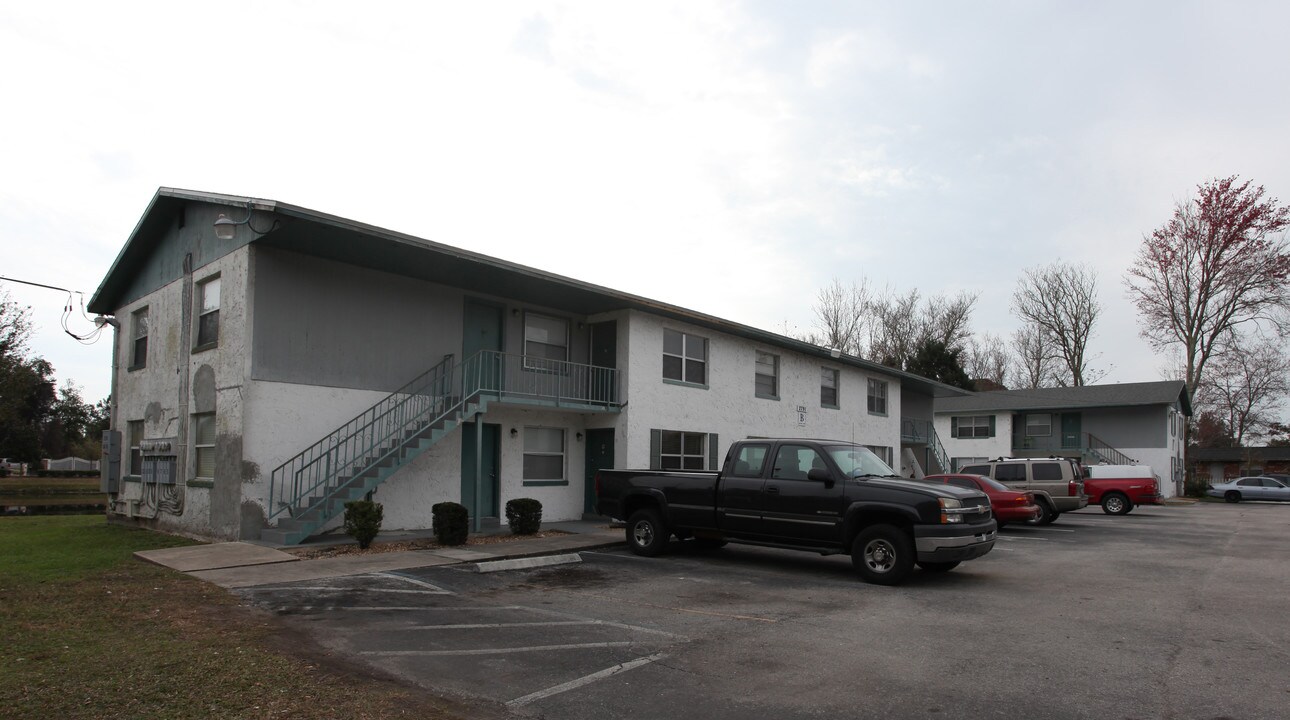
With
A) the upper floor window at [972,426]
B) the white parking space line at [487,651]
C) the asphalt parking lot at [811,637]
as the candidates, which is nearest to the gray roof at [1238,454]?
the upper floor window at [972,426]

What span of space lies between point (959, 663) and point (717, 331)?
15385 millimetres

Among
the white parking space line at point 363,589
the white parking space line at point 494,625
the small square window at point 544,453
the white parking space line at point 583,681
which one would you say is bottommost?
the white parking space line at point 363,589

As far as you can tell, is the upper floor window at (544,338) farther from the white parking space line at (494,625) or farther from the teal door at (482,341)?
the white parking space line at (494,625)

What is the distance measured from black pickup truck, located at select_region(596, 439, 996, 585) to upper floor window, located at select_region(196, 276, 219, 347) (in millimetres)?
8290

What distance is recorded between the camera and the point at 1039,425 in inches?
1694

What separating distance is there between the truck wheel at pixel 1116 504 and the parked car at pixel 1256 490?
70.5ft

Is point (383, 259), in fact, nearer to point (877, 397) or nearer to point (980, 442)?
point (877, 397)

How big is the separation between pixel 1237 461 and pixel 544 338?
69.8m

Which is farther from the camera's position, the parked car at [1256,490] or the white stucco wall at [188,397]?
the parked car at [1256,490]

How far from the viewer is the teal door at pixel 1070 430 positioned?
42112 mm

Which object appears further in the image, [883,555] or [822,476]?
[822,476]

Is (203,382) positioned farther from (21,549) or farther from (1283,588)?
(1283,588)

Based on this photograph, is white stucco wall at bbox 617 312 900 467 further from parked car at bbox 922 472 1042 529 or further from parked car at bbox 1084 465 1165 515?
parked car at bbox 1084 465 1165 515

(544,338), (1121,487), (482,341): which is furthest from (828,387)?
(482,341)
